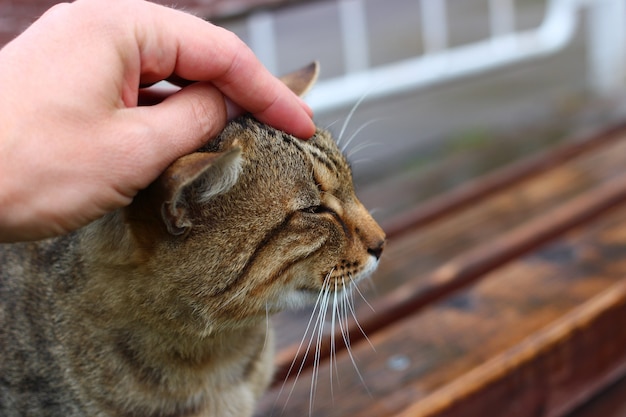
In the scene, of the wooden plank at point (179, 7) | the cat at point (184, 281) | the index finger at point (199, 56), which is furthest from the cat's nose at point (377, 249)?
the wooden plank at point (179, 7)

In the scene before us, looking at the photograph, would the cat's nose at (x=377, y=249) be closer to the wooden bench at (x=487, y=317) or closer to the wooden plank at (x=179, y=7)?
the wooden bench at (x=487, y=317)

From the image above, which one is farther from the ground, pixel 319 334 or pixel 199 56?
pixel 199 56

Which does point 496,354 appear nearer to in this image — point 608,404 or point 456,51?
point 608,404

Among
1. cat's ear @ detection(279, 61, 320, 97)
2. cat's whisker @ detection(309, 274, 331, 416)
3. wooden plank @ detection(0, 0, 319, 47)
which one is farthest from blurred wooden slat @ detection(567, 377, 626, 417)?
wooden plank @ detection(0, 0, 319, 47)

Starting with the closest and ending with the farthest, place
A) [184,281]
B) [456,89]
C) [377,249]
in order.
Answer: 1. [184,281]
2. [377,249]
3. [456,89]

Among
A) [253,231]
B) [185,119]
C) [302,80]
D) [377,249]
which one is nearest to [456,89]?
[302,80]

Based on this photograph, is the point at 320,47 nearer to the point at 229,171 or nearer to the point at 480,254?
the point at 480,254

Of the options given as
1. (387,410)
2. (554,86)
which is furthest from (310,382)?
(554,86)
